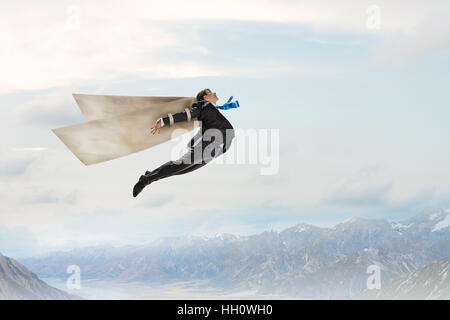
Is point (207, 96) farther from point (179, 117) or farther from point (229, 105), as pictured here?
point (179, 117)

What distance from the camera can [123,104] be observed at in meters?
6.04

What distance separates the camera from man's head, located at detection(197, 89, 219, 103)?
19.9 ft

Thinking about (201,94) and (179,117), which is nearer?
(179,117)

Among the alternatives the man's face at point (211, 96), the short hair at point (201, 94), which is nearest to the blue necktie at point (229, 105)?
the man's face at point (211, 96)

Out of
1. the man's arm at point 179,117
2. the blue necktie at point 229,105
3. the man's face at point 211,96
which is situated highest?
the man's face at point 211,96

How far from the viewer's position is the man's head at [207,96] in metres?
6.08

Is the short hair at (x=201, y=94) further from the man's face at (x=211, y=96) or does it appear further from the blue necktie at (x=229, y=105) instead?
the blue necktie at (x=229, y=105)

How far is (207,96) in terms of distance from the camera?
6.08 metres

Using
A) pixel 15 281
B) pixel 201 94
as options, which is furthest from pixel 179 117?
pixel 15 281

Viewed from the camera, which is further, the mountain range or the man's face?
the mountain range

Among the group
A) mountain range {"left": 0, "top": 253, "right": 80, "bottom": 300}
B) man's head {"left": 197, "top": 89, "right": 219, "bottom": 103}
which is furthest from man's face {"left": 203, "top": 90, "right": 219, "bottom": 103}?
mountain range {"left": 0, "top": 253, "right": 80, "bottom": 300}

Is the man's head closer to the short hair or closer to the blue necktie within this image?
the short hair

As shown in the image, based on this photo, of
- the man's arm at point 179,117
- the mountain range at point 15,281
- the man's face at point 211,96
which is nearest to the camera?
the man's arm at point 179,117

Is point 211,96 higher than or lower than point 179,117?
higher
